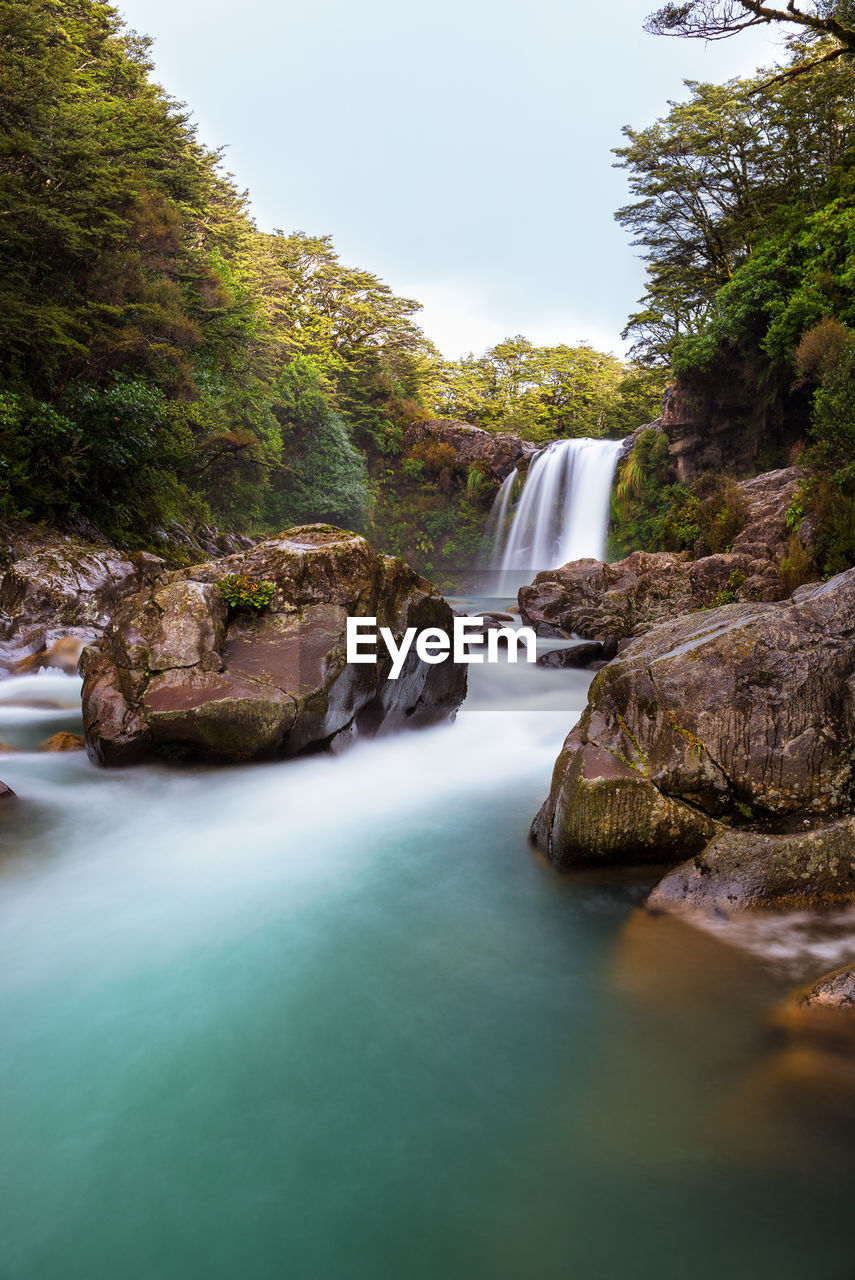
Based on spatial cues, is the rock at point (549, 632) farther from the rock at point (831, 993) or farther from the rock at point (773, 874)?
the rock at point (831, 993)

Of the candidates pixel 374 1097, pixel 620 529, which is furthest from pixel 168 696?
pixel 620 529

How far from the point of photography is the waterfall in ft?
83.6

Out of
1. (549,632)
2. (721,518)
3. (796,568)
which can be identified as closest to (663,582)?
(721,518)

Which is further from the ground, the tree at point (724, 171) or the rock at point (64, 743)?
the tree at point (724, 171)

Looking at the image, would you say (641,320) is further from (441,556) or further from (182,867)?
(182,867)

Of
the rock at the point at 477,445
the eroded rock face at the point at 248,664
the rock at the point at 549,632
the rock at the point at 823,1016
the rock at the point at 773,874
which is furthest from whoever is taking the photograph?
the rock at the point at 477,445

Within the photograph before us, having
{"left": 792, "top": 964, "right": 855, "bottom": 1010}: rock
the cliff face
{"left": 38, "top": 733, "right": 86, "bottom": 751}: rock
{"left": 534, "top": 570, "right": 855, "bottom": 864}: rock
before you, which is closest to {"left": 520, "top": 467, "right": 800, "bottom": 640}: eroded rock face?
the cliff face

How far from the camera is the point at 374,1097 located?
2.96 metres

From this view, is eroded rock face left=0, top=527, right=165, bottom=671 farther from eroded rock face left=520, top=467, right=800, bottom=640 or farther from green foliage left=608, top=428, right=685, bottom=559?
green foliage left=608, top=428, right=685, bottom=559

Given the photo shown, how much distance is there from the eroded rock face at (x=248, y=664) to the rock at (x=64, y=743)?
2.44 feet

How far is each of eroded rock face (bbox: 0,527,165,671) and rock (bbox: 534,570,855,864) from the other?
8.83m

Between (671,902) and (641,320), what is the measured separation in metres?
26.3

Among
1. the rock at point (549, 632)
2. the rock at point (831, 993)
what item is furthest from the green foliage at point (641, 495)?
the rock at point (831, 993)

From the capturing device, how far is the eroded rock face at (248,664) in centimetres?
646
